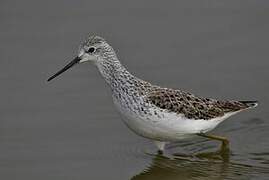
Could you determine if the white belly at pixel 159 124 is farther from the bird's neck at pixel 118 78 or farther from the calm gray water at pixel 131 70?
the calm gray water at pixel 131 70

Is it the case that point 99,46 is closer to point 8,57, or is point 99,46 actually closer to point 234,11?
point 8,57

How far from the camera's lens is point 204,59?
1227cm

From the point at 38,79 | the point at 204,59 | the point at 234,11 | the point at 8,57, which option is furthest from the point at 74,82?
the point at 234,11

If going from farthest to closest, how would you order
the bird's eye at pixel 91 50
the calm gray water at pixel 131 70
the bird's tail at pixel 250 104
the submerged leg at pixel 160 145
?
the bird's tail at pixel 250 104 < the bird's eye at pixel 91 50 < the submerged leg at pixel 160 145 < the calm gray water at pixel 131 70

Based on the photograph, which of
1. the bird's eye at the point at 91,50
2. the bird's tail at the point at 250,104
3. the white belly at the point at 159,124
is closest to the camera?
the white belly at the point at 159,124

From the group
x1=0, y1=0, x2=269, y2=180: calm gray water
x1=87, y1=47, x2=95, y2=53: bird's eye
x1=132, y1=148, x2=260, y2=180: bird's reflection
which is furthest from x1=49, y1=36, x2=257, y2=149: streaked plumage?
x1=0, y1=0, x2=269, y2=180: calm gray water

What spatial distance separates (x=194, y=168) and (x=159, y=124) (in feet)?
2.21

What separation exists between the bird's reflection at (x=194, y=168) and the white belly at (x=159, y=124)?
31 cm

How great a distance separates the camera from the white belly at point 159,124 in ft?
30.9

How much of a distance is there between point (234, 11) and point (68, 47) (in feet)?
9.50

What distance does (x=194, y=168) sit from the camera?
9531mm

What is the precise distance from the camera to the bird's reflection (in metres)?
9.31

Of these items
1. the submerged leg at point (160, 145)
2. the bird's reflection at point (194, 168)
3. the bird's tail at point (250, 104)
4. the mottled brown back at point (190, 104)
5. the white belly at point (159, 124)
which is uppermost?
the bird's tail at point (250, 104)

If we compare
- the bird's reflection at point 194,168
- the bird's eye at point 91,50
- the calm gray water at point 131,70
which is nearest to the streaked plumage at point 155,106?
the bird's eye at point 91,50
